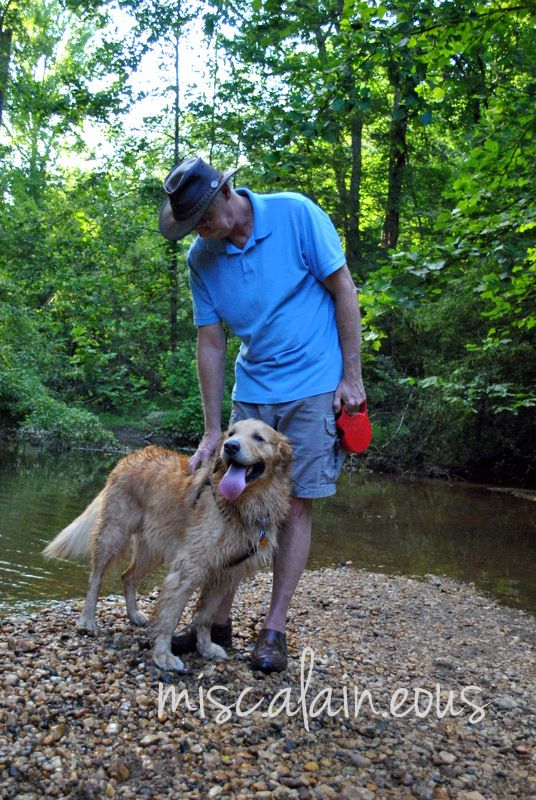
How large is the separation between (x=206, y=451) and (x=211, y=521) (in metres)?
0.45

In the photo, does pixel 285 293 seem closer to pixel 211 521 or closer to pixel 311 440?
pixel 311 440

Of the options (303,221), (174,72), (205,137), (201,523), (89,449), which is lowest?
(89,449)

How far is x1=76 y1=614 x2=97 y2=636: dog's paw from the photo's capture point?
161 inches

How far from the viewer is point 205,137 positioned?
2169 centimetres

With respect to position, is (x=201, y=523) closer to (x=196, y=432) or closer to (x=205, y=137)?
(x=196, y=432)

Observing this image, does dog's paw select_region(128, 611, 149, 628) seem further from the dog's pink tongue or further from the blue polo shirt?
the blue polo shirt

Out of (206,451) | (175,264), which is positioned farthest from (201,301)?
(175,264)

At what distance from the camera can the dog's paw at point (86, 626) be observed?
4095 millimetres

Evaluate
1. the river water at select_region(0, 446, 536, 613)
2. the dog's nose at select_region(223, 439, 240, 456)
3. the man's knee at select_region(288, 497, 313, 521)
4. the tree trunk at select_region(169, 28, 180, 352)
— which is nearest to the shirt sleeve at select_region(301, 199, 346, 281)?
the dog's nose at select_region(223, 439, 240, 456)

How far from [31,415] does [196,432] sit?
4438 millimetres

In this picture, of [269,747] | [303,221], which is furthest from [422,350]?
[269,747]

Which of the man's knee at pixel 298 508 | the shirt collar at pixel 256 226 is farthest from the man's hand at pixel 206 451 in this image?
the shirt collar at pixel 256 226

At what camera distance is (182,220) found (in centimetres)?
360

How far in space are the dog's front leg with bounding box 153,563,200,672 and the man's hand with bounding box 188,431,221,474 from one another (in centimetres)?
A: 56
